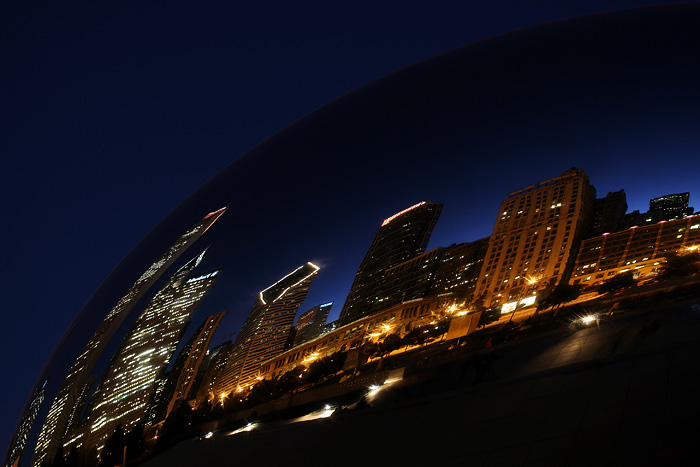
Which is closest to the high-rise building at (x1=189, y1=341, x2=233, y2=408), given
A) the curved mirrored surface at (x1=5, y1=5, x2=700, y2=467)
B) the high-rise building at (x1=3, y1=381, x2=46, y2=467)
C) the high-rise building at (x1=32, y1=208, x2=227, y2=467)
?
the curved mirrored surface at (x1=5, y1=5, x2=700, y2=467)

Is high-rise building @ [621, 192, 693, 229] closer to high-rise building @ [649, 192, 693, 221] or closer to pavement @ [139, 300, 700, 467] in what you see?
high-rise building @ [649, 192, 693, 221]

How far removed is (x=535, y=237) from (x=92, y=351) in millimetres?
3176

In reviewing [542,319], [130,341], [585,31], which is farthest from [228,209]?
[585,31]

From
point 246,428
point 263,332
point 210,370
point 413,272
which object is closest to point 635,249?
point 413,272

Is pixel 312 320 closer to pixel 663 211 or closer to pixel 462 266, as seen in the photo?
pixel 462 266

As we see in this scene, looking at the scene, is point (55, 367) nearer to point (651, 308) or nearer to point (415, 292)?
point (415, 292)

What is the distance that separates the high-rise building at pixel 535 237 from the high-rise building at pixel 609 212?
4 centimetres

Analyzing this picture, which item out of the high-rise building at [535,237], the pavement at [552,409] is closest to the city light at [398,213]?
the high-rise building at [535,237]

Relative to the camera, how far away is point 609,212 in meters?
2.35

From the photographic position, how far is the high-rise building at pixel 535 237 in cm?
233

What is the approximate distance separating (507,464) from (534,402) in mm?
314

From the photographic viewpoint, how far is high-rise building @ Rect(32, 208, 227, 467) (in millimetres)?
2922

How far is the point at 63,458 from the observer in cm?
277

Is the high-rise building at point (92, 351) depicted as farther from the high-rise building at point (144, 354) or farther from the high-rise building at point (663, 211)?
the high-rise building at point (663, 211)
